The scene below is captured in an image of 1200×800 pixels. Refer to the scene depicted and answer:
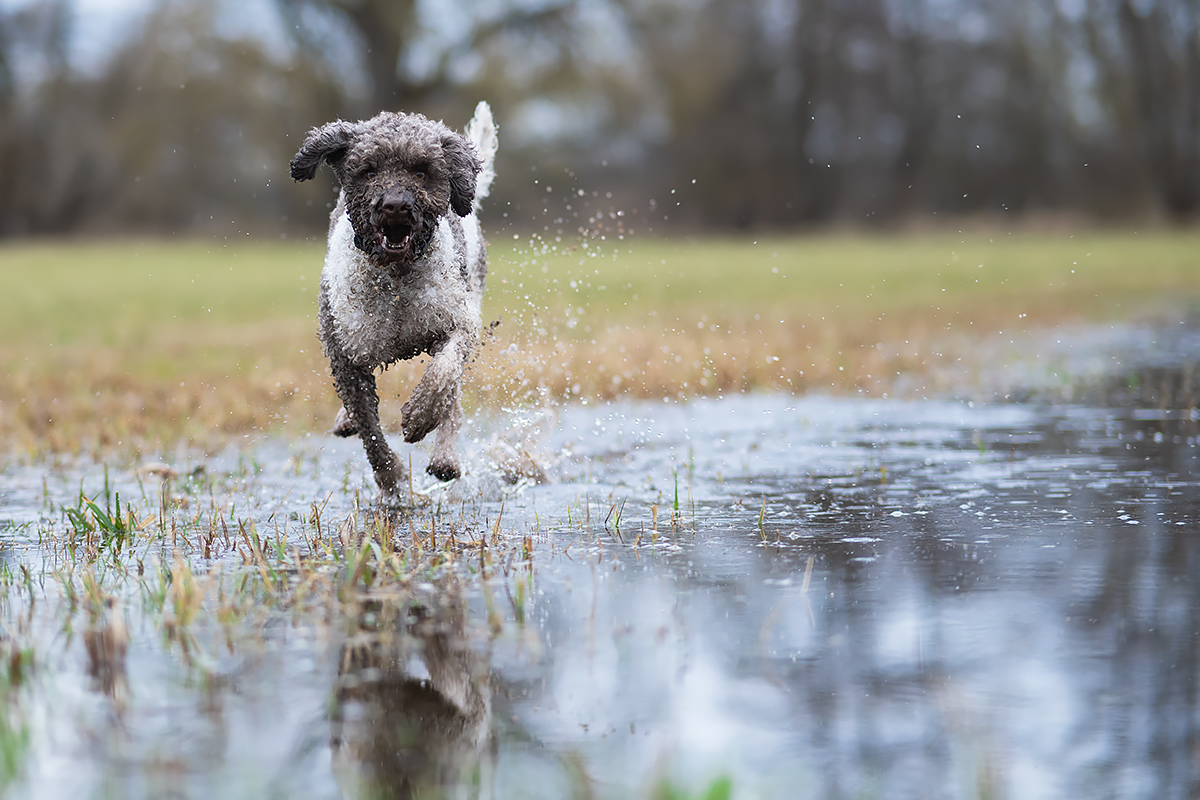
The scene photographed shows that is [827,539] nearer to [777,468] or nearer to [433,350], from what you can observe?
[777,468]

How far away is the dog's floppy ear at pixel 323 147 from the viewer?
5438mm

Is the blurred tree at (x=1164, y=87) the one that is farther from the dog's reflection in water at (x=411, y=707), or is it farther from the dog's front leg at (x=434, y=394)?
the dog's reflection in water at (x=411, y=707)

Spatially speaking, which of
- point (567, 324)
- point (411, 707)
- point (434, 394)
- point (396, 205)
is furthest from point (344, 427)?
point (567, 324)

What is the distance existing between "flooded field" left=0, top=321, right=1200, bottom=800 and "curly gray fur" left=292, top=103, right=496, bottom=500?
38 cm

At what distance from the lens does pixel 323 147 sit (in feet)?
17.8

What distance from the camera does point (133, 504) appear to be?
223 inches

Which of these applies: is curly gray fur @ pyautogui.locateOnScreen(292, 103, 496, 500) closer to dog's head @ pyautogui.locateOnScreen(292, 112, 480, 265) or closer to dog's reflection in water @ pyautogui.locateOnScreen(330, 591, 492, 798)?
dog's head @ pyautogui.locateOnScreen(292, 112, 480, 265)

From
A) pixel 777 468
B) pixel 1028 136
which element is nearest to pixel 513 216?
pixel 1028 136

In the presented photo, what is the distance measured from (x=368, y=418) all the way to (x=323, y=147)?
3.93 ft

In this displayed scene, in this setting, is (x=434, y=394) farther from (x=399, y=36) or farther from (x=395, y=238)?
(x=399, y=36)

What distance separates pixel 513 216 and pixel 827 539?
90.7 ft

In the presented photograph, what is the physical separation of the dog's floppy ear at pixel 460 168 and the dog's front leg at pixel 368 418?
0.90 m

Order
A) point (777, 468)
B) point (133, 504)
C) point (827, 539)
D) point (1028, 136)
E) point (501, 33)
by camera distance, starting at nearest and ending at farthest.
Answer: point (827, 539)
point (133, 504)
point (777, 468)
point (501, 33)
point (1028, 136)

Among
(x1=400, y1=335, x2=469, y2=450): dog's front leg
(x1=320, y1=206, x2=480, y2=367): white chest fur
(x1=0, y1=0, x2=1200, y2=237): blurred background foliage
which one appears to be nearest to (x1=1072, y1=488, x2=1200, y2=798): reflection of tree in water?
(x1=400, y1=335, x2=469, y2=450): dog's front leg
